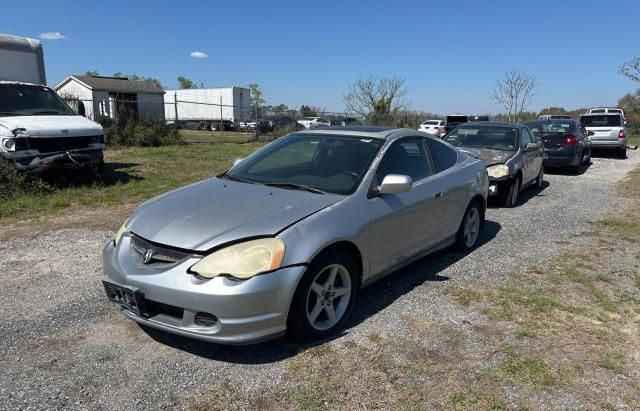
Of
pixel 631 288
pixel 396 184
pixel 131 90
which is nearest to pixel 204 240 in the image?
pixel 396 184

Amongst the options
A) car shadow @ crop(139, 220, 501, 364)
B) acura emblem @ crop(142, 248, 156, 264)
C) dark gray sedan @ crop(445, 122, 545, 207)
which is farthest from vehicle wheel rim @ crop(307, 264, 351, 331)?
dark gray sedan @ crop(445, 122, 545, 207)

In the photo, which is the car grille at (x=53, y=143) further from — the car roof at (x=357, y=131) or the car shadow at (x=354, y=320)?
the car shadow at (x=354, y=320)

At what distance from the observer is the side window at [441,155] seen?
5.12 metres

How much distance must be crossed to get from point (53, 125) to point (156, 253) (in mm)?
7180

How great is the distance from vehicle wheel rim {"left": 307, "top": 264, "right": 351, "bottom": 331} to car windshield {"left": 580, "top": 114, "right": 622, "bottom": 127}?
17.6 m

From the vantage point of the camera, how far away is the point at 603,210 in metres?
8.40

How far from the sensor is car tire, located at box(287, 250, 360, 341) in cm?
326

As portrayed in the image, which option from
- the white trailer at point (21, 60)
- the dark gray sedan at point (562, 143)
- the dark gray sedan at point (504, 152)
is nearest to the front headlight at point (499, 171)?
the dark gray sedan at point (504, 152)

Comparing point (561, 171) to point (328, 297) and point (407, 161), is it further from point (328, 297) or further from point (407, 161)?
point (328, 297)

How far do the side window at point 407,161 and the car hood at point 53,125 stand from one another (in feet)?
23.1

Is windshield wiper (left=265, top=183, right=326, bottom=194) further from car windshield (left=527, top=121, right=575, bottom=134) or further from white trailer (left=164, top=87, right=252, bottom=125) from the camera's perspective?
white trailer (left=164, top=87, right=252, bottom=125)

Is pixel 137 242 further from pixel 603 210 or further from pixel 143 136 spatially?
pixel 143 136

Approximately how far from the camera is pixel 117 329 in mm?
3713

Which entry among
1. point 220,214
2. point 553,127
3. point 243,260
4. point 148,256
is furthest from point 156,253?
point 553,127
